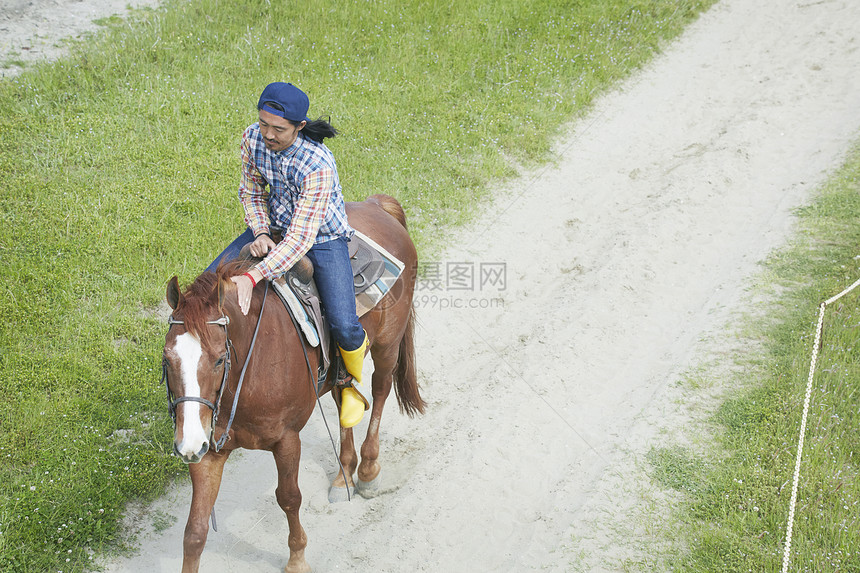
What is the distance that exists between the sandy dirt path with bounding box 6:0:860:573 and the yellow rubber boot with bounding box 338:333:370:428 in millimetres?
916

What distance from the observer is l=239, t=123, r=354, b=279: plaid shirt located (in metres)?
4.14

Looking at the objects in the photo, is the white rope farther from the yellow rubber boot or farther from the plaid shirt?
the plaid shirt

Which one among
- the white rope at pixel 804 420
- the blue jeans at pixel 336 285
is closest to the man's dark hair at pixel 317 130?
the blue jeans at pixel 336 285

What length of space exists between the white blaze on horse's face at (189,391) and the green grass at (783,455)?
334cm

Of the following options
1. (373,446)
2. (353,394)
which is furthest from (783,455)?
(353,394)

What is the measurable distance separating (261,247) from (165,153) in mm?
4862

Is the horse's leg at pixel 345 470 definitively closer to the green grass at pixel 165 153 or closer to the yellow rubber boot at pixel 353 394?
the yellow rubber boot at pixel 353 394

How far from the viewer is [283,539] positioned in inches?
202

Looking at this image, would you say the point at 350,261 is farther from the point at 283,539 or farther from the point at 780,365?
the point at 780,365

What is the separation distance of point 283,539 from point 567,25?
32.3 feet

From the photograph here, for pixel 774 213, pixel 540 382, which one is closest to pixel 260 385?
pixel 540 382

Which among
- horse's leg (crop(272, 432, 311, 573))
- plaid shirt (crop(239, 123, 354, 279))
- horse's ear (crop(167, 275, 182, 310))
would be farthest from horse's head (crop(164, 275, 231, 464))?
horse's leg (crop(272, 432, 311, 573))

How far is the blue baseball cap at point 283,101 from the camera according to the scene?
3914mm

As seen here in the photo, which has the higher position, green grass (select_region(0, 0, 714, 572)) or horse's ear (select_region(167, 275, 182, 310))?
horse's ear (select_region(167, 275, 182, 310))
